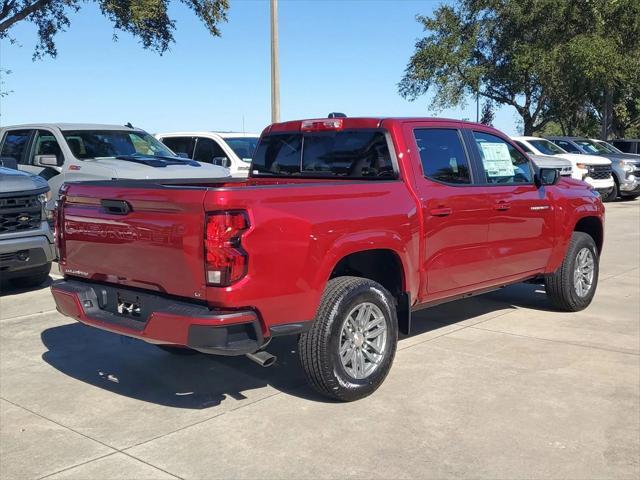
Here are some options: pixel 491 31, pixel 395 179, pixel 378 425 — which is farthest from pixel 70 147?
pixel 491 31

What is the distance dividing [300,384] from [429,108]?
31955 millimetres

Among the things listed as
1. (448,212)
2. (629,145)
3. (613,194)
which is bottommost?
(613,194)

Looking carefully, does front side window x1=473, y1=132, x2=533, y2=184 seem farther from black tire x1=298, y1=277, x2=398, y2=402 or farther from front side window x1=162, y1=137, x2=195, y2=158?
front side window x1=162, y1=137, x2=195, y2=158

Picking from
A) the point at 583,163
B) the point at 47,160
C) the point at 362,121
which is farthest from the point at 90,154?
the point at 583,163

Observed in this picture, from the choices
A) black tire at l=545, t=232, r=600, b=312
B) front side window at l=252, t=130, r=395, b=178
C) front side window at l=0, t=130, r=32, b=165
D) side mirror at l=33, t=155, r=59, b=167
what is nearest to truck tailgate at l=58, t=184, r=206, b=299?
front side window at l=252, t=130, r=395, b=178

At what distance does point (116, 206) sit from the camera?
4277 millimetres

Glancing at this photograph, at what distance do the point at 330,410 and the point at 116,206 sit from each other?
1.86 metres

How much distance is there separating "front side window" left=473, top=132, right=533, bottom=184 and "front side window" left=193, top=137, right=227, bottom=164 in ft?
25.4

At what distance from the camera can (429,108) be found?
1394 inches

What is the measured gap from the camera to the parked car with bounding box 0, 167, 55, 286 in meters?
7.19

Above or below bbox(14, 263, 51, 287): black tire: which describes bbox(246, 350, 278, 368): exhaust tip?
above

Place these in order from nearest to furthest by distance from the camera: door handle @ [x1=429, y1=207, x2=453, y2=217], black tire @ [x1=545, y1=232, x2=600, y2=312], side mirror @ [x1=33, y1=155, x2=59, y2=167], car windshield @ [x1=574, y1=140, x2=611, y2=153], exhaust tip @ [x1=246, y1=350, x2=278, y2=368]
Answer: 1. exhaust tip @ [x1=246, y1=350, x2=278, y2=368]
2. door handle @ [x1=429, y1=207, x2=453, y2=217]
3. black tire @ [x1=545, y1=232, x2=600, y2=312]
4. side mirror @ [x1=33, y1=155, x2=59, y2=167]
5. car windshield @ [x1=574, y1=140, x2=611, y2=153]

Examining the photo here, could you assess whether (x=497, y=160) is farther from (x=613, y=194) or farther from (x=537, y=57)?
(x=537, y=57)

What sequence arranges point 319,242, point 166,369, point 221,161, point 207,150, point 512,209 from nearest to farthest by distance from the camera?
1. point 319,242
2. point 166,369
3. point 512,209
4. point 221,161
5. point 207,150
